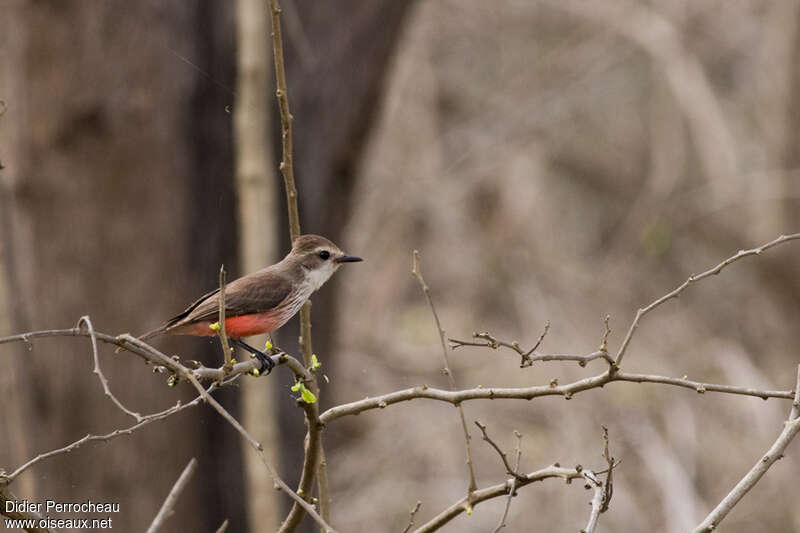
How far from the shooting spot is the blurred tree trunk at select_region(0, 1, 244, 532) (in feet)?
16.0

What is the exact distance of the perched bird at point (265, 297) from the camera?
229 centimetres

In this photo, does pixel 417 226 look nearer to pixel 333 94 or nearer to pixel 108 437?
pixel 333 94

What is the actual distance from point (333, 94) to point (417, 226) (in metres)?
7.77

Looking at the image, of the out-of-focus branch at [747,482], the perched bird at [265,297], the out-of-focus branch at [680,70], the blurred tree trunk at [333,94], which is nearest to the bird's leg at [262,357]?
the perched bird at [265,297]

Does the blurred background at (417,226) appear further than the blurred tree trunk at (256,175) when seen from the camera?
Yes

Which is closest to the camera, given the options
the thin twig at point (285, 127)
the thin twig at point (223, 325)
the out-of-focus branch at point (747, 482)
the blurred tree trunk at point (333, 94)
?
the thin twig at point (223, 325)

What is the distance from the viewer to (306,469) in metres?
2.62

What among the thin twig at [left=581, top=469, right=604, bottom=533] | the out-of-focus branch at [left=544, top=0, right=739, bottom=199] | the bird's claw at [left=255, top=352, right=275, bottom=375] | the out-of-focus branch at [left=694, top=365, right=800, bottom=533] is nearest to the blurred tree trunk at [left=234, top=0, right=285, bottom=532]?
the bird's claw at [left=255, top=352, right=275, bottom=375]

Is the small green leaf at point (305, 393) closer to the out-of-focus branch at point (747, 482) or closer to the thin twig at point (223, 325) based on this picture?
the thin twig at point (223, 325)

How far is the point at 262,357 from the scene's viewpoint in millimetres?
2363

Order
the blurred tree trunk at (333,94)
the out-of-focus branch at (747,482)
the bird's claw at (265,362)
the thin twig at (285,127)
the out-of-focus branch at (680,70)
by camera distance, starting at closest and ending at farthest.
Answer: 1. the thin twig at (285,127)
2. the bird's claw at (265,362)
3. the out-of-focus branch at (747,482)
4. the blurred tree trunk at (333,94)
5. the out-of-focus branch at (680,70)

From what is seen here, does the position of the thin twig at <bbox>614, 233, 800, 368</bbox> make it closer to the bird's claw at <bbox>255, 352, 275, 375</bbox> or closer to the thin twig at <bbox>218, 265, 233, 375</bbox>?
the bird's claw at <bbox>255, 352, 275, 375</bbox>

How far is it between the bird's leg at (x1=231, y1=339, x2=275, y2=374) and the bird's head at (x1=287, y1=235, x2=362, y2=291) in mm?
200

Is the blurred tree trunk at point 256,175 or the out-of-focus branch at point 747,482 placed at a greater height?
the blurred tree trunk at point 256,175
